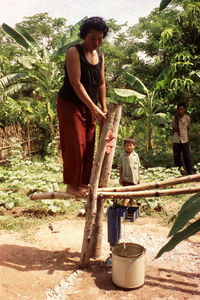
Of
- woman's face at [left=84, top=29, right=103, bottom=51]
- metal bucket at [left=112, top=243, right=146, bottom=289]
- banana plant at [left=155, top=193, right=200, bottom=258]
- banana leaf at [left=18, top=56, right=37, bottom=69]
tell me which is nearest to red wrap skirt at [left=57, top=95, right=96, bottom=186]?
woman's face at [left=84, top=29, right=103, bottom=51]

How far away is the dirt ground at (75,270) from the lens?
2.40 m

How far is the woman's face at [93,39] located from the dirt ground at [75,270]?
1931 millimetres

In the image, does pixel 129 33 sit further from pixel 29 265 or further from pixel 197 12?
pixel 29 265

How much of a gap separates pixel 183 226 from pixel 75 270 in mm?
2198

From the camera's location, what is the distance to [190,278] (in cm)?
260

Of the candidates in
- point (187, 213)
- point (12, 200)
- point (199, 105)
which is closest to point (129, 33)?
point (199, 105)

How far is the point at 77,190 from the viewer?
2.65 m

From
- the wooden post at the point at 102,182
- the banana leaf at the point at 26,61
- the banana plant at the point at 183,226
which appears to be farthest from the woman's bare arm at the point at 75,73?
the banana leaf at the point at 26,61

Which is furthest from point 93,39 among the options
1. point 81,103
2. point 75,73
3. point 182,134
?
point 182,134

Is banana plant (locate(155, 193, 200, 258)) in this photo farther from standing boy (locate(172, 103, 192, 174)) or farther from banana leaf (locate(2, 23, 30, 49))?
banana leaf (locate(2, 23, 30, 49))

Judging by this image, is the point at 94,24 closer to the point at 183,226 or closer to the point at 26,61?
the point at 183,226

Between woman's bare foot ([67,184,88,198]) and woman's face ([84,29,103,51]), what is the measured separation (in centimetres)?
116

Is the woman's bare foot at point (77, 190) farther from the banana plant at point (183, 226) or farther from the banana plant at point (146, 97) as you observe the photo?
the banana plant at point (146, 97)

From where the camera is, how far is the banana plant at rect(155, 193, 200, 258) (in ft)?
2.62
